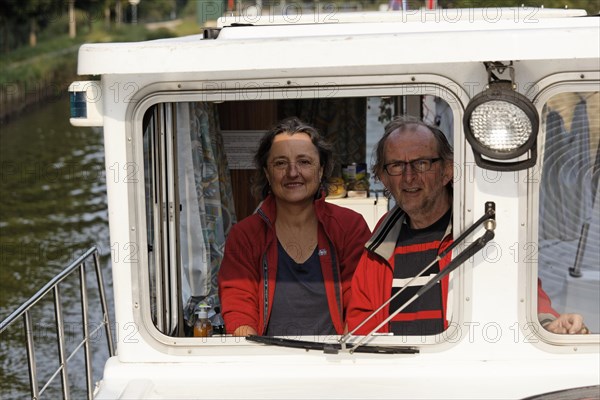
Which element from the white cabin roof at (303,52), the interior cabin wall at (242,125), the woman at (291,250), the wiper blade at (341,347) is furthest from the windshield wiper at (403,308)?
the interior cabin wall at (242,125)

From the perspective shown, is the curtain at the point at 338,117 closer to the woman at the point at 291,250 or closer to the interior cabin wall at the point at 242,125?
the interior cabin wall at the point at 242,125

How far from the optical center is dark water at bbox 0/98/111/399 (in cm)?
1032

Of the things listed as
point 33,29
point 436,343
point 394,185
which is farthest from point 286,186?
point 33,29

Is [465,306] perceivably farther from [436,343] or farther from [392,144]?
[392,144]

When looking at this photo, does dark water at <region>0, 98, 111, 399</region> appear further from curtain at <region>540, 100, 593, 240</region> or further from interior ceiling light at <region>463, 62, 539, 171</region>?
interior ceiling light at <region>463, 62, 539, 171</region>

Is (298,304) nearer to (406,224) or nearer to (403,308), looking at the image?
(406,224)

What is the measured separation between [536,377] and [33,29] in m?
42.5

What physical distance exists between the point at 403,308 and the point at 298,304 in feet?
2.78

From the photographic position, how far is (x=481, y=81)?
105 inches

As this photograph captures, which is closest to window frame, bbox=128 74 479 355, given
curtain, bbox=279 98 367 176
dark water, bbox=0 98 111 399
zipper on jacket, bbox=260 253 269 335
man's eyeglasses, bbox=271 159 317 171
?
zipper on jacket, bbox=260 253 269 335

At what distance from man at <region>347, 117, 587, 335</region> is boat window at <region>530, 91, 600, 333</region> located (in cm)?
40

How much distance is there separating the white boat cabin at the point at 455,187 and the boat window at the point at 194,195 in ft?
0.65

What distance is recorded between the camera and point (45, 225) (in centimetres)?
1608

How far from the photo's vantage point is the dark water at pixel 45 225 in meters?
10.3
